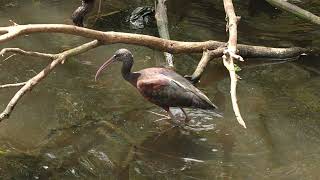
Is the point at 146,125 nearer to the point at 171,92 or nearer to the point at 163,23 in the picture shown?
the point at 171,92

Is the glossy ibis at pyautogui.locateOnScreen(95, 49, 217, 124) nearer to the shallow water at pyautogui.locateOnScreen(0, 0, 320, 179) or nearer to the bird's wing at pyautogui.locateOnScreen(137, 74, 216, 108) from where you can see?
the bird's wing at pyautogui.locateOnScreen(137, 74, 216, 108)

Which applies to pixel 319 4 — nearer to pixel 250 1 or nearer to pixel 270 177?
pixel 250 1

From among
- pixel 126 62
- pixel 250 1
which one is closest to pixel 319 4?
pixel 250 1

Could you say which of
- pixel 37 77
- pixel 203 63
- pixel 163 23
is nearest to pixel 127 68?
pixel 203 63

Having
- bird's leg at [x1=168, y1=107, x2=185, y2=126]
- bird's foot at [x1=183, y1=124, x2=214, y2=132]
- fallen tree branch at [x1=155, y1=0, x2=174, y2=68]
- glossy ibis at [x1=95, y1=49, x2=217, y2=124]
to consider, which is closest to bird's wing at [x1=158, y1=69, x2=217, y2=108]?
glossy ibis at [x1=95, y1=49, x2=217, y2=124]

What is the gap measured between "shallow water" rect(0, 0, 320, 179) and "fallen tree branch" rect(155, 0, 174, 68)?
0.19 m

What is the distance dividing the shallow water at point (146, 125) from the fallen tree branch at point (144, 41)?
0.17 meters

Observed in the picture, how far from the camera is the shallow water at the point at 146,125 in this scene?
5.16 meters

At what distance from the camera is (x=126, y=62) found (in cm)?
606

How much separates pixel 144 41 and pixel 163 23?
3.80 feet

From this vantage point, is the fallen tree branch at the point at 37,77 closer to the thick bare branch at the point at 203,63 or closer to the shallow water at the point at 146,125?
the shallow water at the point at 146,125

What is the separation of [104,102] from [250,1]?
13.1 ft

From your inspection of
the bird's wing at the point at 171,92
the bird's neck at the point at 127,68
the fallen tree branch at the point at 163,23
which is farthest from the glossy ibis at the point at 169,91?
the fallen tree branch at the point at 163,23

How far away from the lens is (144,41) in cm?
615
